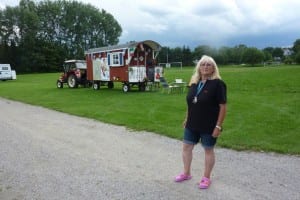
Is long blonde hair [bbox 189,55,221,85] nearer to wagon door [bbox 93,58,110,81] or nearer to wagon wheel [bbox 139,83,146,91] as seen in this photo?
wagon wheel [bbox 139,83,146,91]

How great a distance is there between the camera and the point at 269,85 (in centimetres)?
1838

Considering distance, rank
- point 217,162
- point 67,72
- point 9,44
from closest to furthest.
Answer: point 217,162 → point 67,72 → point 9,44

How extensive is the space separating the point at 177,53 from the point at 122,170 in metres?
87.4

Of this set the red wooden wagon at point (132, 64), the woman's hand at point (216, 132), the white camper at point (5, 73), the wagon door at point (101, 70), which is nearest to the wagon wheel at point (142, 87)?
the red wooden wagon at point (132, 64)

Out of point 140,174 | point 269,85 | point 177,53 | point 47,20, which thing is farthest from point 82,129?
point 177,53

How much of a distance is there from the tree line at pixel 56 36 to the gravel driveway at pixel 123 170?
57382 millimetres

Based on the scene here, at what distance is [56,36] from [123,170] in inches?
3061

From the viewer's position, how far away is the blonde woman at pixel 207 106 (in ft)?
13.2

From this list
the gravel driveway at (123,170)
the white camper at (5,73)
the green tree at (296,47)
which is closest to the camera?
the gravel driveway at (123,170)

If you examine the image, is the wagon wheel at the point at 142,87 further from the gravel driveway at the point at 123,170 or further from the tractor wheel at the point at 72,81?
the gravel driveway at the point at 123,170

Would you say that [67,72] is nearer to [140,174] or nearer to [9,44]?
[140,174]

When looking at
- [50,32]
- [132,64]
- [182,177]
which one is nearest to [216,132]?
[182,177]

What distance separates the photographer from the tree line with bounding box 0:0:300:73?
213 feet

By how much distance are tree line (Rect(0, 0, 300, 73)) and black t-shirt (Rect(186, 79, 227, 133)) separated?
195ft
